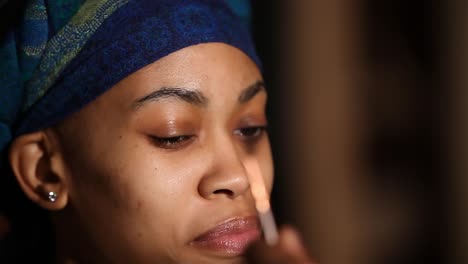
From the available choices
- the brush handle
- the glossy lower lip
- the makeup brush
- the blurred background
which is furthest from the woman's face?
the blurred background

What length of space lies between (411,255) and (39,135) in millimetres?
1673

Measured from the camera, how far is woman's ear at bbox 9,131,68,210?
1.20 m

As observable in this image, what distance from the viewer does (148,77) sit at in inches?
44.5

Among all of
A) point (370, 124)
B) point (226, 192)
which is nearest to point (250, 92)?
point (226, 192)

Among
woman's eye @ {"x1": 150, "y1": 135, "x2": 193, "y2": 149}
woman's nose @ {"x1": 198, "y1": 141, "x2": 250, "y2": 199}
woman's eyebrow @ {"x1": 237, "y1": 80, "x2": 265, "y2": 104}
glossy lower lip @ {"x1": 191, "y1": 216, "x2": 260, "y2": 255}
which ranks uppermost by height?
woman's eyebrow @ {"x1": 237, "y1": 80, "x2": 265, "y2": 104}

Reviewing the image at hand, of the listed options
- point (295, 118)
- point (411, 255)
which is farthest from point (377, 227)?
point (295, 118)

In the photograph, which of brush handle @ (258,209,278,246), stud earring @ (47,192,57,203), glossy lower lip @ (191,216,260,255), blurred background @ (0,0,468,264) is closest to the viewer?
brush handle @ (258,209,278,246)

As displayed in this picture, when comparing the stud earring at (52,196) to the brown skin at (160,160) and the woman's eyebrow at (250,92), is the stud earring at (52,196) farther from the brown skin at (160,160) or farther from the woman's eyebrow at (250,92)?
the woman's eyebrow at (250,92)

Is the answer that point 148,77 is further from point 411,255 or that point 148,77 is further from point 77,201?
point 411,255

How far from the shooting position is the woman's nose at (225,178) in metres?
1.11

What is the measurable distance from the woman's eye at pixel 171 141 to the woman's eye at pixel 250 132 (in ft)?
0.33

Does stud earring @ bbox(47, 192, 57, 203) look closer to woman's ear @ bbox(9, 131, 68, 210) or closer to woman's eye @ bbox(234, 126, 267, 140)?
woman's ear @ bbox(9, 131, 68, 210)

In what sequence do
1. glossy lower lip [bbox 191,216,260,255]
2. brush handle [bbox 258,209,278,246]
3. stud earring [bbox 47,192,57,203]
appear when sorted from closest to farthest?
brush handle [bbox 258,209,278,246] → glossy lower lip [bbox 191,216,260,255] → stud earring [bbox 47,192,57,203]

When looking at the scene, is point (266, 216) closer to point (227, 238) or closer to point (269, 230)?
point (269, 230)
